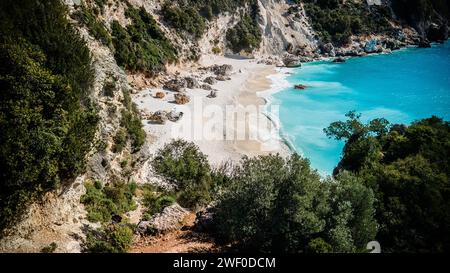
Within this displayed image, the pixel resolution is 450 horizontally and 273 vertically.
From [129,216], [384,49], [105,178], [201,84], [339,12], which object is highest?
[339,12]

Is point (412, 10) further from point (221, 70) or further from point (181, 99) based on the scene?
point (181, 99)

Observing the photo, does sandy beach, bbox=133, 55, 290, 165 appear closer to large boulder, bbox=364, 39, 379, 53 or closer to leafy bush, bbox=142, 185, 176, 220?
leafy bush, bbox=142, 185, 176, 220

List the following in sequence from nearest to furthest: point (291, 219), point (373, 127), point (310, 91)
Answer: point (291, 219)
point (373, 127)
point (310, 91)

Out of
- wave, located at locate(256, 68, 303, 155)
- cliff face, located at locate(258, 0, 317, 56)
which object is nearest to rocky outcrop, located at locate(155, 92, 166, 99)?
wave, located at locate(256, 68, 303, 155)

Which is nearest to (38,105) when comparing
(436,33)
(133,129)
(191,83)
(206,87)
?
(133,129)

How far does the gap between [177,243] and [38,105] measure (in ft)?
35.9

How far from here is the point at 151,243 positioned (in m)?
21.0

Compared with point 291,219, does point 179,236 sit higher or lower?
lower

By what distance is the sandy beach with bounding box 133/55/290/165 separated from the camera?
4234cm

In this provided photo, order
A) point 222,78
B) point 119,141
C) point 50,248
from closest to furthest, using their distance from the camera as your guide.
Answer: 1. point 50,248
2. point 119,141
3. point 222,78

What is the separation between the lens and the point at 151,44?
64.9m

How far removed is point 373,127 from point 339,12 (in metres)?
100

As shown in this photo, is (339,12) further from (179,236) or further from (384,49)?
(179,236)

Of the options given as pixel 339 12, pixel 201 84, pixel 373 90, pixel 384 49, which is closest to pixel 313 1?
pixel 339 12
